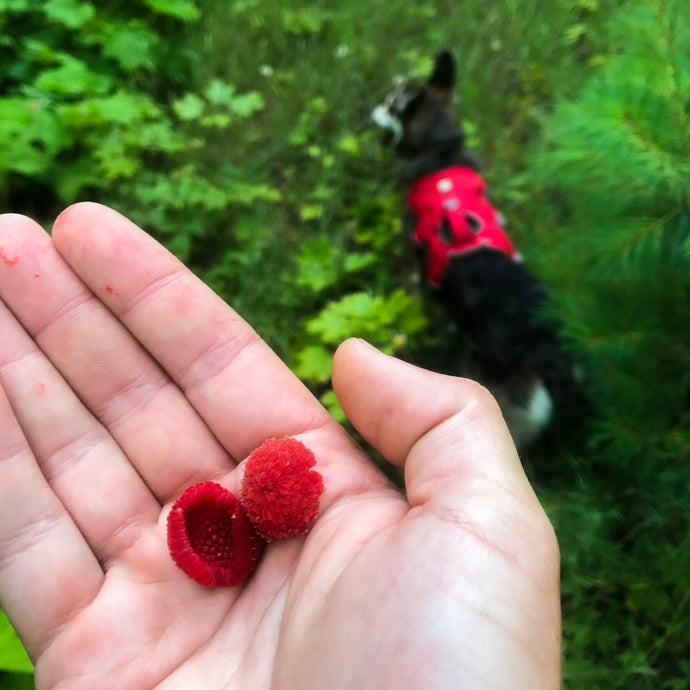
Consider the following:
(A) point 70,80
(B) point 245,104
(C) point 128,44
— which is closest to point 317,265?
(B) point 245,104

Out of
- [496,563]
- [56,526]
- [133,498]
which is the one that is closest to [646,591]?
[496,563]

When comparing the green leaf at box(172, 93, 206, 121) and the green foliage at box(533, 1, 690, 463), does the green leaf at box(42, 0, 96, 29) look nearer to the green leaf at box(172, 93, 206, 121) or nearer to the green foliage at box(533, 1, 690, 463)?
the green leaf at box(172, 93, 206, 121)

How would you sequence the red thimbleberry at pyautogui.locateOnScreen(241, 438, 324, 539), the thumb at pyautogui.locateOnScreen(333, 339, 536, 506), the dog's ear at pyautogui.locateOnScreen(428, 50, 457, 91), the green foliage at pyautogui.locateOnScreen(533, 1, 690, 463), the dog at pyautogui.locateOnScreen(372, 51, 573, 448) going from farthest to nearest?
the dog's ear at pyautogui.locateOnScreen(428, 50, 457, 91) < the dog at pyautogui.locateOnScreen(372, 51, 573, 448) < the green foliage at pyautogui.locateOnScreen(533, 1, 690, 463) < the red thimbleberry at pyautogui.locateOnScreen(241, 438, 324, 539) < the thumb at pyautogui.locateOnScreen(333, 339, 536, 506)

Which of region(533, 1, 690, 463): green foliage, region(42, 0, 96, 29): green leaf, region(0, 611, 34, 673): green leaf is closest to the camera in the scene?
region(0, 611, 34, 673): green leaf

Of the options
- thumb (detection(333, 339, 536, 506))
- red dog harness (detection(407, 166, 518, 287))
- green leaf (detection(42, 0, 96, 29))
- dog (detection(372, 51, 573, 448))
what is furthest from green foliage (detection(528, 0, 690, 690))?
green leaf (detection(42, 0, 96, 29))

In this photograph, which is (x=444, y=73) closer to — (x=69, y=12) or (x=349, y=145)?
(x=349, y=145)

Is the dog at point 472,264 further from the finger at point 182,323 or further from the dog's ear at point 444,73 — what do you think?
the finger at point 182,323

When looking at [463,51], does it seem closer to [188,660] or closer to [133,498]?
[133,498]
